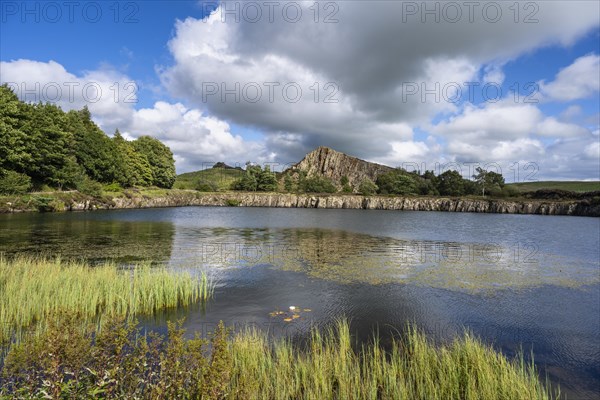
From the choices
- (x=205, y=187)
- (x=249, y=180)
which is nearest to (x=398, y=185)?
(x=249, y=180)

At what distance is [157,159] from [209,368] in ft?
436

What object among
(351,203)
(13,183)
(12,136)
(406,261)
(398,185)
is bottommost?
(406,261)

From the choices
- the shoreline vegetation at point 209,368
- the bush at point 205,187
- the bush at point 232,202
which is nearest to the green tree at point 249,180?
the bush at point 205,187

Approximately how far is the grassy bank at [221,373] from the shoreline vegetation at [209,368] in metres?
0.02

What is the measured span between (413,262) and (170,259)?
19.4m

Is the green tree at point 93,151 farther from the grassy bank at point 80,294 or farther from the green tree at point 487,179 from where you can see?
the green tree at point 487,179

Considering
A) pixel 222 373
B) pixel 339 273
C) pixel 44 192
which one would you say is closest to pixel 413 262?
pixel 339 273

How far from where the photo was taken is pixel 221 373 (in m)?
5.73

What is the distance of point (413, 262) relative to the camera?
1048 inches

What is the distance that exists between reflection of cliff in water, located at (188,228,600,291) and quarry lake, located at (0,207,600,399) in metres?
0.09

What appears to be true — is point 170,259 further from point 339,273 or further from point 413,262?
point 413,262

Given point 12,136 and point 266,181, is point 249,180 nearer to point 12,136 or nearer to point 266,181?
point 266,181

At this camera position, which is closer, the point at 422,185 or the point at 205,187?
the point at 205,187

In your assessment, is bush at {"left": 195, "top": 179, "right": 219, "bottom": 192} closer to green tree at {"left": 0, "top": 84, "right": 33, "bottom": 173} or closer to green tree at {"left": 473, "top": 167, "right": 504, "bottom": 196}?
green tree at {"left": 0, "top": 84, "right": 33, "bottom": 173}
